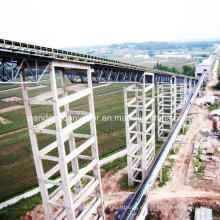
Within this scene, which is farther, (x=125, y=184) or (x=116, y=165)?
(x=116, y=165)

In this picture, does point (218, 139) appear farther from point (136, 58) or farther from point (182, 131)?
point (136, 58)

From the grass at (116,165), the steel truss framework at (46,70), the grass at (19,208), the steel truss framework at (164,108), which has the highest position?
the steel truss framework at (46,70)

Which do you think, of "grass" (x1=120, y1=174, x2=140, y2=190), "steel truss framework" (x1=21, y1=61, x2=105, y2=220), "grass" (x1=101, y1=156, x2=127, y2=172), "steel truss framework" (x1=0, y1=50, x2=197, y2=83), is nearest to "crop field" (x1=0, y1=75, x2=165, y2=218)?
"grass" (x1=101, y1=156, x2=127, y2=172)

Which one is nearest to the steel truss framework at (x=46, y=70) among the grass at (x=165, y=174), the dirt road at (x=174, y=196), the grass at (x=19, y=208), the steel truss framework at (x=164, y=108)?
the steel truss framework at (x=164, y=108)

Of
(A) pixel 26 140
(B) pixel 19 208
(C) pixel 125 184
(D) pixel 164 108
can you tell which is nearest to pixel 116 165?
(C) pixel 125 184

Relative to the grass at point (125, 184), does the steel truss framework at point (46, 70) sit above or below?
above

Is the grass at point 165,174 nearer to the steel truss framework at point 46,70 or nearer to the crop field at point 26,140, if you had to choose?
the crop field at point 26,140

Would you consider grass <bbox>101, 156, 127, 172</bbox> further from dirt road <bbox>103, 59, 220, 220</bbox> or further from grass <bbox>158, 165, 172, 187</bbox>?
grass <bbox>158, 165, 172, 187</bbox>

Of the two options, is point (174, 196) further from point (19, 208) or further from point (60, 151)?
point (19, 208)

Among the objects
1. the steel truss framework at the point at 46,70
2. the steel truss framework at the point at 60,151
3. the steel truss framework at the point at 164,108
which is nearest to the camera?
the steel truss framework at the point at 46,70

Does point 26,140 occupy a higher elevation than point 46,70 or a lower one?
lower

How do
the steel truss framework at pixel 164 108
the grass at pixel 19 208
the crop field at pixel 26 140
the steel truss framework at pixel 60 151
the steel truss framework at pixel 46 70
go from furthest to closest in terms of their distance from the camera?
1. the steel truss framework at pixel 164 108
2. the crop field at pixel 26 140
3. the grass at pixel 19 208
4. the steel truss framework at pixel 60 151
5. the steel truss framework at pixel 46 70

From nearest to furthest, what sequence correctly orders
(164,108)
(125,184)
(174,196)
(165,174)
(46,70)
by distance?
(46,70)
(174,196)
(125,184)
(165,174)
(164,108)

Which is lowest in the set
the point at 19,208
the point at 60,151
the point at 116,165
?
the point at 19,208
